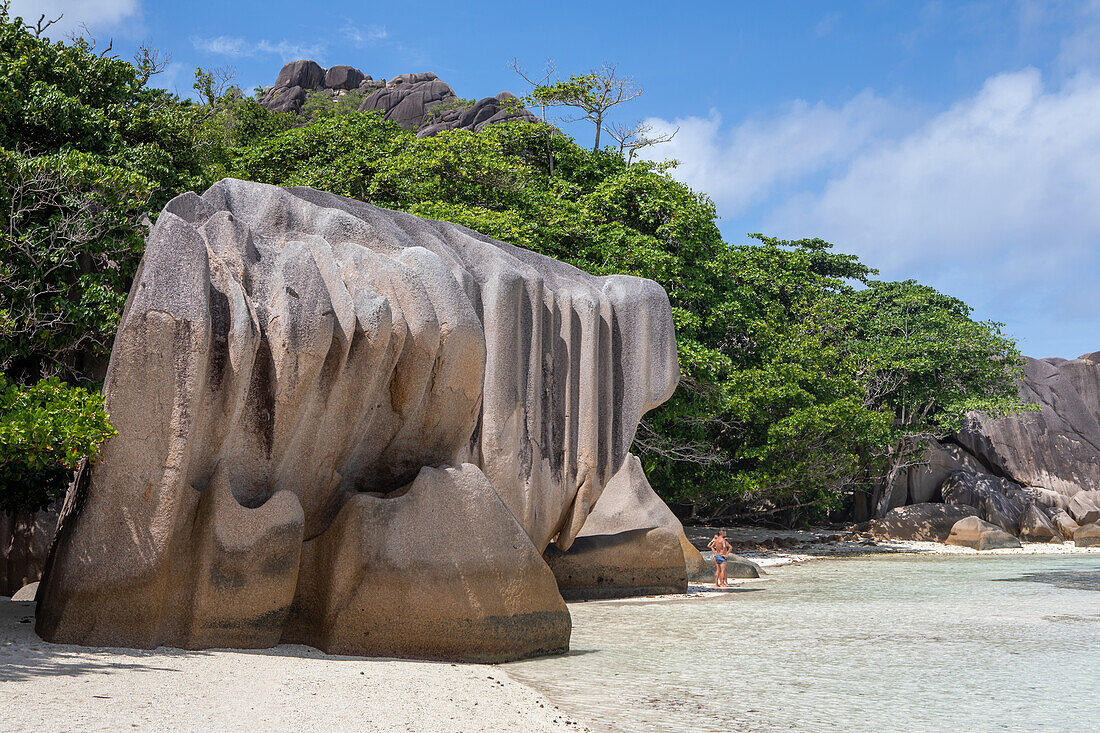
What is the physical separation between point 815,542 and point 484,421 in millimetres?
20170

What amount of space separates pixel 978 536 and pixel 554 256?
54.0 feet

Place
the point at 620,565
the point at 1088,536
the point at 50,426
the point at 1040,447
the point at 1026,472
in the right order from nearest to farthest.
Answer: the point at 50,426, the point at 620,565, the point at 1088,536, the point at 1026,472, the point at 1040,447

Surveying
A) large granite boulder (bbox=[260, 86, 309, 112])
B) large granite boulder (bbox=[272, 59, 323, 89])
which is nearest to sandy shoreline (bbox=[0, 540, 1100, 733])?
large granite boulder (bbox=[260, 86, 309, 112])

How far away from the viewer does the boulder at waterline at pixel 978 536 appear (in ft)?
95.0

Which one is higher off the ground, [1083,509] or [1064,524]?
[1083,509]

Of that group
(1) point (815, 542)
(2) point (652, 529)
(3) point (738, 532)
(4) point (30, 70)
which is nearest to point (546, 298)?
(2) point (652, 529)

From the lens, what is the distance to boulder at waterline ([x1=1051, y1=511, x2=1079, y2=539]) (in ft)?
106

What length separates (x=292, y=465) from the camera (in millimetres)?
8828

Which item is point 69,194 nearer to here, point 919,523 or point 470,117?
point 919,523

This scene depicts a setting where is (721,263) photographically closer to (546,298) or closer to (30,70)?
(546,298)

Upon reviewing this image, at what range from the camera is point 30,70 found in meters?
14.9

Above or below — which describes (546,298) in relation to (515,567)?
above

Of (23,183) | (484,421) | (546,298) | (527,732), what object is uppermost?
(23,183)

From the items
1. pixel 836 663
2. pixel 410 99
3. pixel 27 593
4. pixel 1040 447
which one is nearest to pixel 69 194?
pixel 27 593
